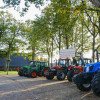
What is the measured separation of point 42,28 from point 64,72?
477 inches

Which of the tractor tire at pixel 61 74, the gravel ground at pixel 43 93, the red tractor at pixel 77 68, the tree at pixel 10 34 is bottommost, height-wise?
the gravel ground at pixel 43 93

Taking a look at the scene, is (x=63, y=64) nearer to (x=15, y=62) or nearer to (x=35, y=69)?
(x=35, y=69)

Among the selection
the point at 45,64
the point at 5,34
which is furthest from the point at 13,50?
the point at 45,64

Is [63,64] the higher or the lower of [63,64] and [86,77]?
the higher

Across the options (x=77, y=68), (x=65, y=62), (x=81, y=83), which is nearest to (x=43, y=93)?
(x=81, y=83)

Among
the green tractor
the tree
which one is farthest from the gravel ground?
the tree

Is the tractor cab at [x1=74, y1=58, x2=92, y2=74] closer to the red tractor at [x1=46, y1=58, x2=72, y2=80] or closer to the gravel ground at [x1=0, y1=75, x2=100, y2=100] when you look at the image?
the red tractor at [x1=46, y1=58, x2=72, y2=80]

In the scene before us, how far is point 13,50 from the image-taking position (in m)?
42.8

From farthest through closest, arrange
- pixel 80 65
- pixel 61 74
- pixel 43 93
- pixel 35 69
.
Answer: pixel 35 69 < pixel 61 74 < pixel 80 65 < pixel 43 93

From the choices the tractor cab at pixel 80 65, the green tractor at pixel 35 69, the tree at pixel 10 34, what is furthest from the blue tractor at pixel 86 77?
the tree at pixel 10 34

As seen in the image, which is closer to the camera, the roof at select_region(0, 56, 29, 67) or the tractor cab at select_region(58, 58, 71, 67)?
the tractor cab at select_region(58, 58, 71, 67)

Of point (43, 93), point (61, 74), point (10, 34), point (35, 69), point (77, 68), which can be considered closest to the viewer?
point (43, 93)

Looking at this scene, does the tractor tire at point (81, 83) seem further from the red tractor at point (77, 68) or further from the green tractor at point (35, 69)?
the green tractor at point (35, 69)

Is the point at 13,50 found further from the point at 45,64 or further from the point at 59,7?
the point at 59,7
